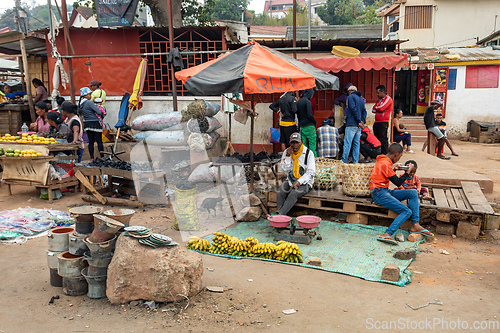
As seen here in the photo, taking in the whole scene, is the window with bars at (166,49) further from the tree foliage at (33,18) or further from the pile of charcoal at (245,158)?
the tree foliage at (33,18)

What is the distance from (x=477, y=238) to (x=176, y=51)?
7277 mm

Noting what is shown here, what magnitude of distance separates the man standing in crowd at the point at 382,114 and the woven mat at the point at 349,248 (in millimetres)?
3791

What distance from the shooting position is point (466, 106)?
17.5m

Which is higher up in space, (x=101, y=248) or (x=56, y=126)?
(x=56, y=126)

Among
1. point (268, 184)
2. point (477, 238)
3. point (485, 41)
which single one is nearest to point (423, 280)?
point (477, 238)

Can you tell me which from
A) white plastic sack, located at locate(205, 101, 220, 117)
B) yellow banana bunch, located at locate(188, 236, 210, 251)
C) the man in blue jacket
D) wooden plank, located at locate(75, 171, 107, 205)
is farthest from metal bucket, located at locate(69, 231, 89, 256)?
white plastic sack, located at locate(205, 101, 220, 117)

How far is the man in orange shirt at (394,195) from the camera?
5605 mm

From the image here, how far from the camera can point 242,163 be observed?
6996 mm

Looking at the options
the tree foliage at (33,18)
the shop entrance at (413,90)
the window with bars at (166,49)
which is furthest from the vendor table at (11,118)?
the tree foliage at (33,18)

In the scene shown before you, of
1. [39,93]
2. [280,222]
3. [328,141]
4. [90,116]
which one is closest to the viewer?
[280,222]

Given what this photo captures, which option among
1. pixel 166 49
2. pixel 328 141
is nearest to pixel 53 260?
pixel 328 141

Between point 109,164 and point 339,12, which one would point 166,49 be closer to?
point 109,164

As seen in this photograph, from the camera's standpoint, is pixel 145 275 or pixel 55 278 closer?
pixel 145 275

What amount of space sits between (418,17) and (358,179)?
20.4 meters
